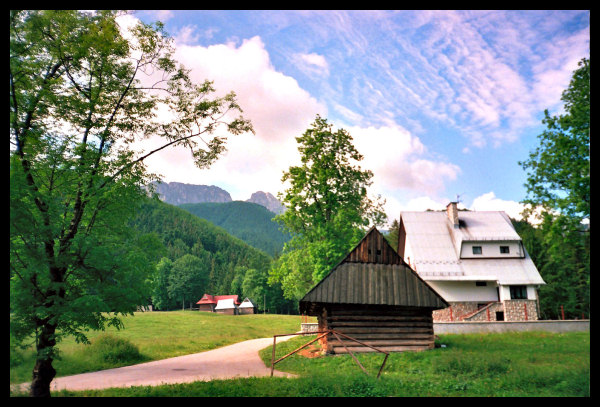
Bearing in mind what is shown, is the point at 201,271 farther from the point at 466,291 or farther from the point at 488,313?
the point at 488,313

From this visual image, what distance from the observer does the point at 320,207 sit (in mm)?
29672

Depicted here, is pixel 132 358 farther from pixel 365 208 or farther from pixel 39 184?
pixel 365 208

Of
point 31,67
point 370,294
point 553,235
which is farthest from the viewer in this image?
point 553,235

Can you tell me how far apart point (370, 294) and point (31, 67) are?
1690 cm

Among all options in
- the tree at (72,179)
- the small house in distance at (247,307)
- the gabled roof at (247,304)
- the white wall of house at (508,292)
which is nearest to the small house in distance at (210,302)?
the small house in distance at (247,307)

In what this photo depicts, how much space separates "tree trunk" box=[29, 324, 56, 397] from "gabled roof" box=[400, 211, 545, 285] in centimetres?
2672

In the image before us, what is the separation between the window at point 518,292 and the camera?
102 ft

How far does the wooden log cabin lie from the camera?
1908 centimetres

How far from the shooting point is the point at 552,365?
14.9 m

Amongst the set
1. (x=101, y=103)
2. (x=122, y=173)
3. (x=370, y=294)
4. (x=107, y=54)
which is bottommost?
(x=370, y=294)

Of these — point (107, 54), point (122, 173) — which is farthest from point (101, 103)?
point (122, 173)

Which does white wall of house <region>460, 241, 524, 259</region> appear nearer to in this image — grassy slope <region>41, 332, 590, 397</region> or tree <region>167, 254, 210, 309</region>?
grassy slope <region>41, 332, 590, 397</region>

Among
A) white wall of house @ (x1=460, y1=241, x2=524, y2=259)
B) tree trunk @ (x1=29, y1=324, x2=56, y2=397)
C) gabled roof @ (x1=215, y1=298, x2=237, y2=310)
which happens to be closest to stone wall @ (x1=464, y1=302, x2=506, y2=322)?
white wall of house @ (x1=460, y1=241, x2=524, y2=259)

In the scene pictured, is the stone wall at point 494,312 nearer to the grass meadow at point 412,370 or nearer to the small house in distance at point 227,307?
the grass meadow at point 412,370
